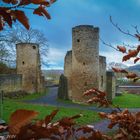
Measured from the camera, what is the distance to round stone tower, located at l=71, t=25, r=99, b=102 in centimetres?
2369

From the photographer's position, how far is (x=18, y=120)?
1.02m

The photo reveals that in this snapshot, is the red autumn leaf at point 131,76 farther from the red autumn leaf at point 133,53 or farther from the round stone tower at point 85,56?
the round stone tower at point 85,56

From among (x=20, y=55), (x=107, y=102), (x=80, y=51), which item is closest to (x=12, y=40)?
(x=20, y=55)

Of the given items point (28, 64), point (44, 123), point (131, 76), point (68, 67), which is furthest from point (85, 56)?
point (44, 123)

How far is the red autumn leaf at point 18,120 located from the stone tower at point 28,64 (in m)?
28.1

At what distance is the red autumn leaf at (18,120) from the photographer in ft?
3.35

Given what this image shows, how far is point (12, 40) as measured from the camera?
1206 inches

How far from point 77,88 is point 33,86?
21.2 ft

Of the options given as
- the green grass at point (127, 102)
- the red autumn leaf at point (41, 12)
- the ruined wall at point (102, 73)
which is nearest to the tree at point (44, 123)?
the red autumn leaf at point (41, 12)

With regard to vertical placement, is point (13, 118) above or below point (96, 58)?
below

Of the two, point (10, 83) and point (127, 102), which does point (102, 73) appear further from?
point (10, 83)

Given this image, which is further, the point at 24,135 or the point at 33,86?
the point at 33,86

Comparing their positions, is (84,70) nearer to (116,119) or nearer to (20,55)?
(20,55)

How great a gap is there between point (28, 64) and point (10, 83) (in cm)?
350
